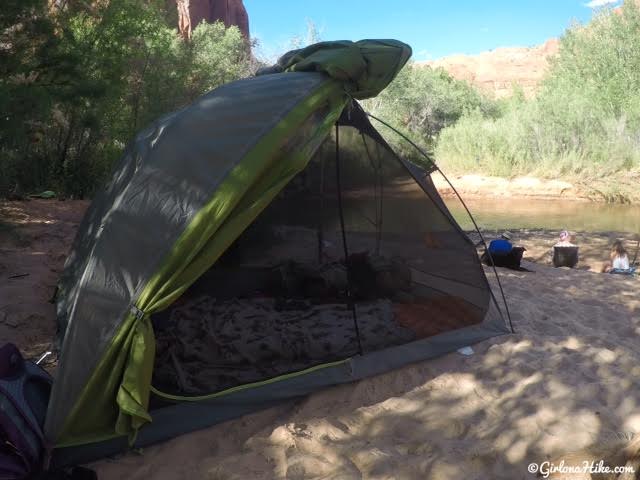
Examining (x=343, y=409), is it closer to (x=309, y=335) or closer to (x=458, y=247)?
(x=309, y=335)

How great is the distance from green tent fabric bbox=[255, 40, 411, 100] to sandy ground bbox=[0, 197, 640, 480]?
193cm

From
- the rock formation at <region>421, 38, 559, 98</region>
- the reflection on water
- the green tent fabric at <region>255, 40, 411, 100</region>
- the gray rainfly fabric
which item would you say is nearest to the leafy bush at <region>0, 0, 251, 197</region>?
the gray rainfly fabric

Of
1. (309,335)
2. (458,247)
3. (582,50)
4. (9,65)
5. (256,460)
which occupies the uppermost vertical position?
(582,50)

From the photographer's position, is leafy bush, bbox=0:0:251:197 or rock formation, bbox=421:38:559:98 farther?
rock formation, bbox=421:38:559:98

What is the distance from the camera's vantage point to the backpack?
240 cm

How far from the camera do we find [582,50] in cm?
2531

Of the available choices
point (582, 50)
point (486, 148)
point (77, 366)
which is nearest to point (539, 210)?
point (486, 148)

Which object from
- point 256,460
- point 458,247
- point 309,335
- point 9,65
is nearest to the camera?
point 256,460

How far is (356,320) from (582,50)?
2638 cm

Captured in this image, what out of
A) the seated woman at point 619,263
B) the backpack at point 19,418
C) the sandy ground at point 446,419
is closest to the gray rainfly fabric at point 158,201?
the backpack at point 19,418

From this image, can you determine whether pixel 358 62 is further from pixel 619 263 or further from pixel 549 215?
pixel 549 215

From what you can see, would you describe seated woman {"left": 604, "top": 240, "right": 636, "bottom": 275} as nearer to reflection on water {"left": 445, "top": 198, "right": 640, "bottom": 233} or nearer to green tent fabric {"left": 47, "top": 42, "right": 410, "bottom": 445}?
reflection on water {"left": 445, "top": 198, "right": 640, "bottom": 233}

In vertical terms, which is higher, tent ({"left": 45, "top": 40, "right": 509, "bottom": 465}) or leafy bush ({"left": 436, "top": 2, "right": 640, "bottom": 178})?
leafy bush ({"left": 436, "top": 2, "right": 640, "bottom": 178})

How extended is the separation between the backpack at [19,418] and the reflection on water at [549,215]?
476 inches
